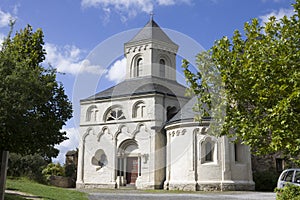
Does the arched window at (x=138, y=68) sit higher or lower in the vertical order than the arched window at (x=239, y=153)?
higher

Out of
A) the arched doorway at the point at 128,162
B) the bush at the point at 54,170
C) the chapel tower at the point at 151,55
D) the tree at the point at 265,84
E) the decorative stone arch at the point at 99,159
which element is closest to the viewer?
the tree at the point at 265,84

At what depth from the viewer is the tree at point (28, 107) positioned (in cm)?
1095

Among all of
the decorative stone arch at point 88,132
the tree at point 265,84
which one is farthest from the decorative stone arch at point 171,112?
the tree at point 265,84

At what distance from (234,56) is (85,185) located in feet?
84.8

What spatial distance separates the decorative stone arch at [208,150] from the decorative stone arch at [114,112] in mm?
8442

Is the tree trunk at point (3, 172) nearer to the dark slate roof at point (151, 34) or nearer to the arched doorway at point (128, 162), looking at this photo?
the arched doorway at point (128, 162)

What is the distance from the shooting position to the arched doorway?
31.6 meters

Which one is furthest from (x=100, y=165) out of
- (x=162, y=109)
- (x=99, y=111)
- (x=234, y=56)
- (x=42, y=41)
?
Answer: (x=234, y=56)

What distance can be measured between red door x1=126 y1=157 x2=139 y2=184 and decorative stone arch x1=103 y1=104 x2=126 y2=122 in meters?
3.97

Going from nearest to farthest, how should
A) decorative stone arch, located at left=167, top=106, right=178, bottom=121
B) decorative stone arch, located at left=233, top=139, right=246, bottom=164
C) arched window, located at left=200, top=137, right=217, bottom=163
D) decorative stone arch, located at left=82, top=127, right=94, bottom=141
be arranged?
arched window, located at left=200, top=137, right=217, bottom=163
decorative stone arch, located at left=233, top=139, right=246, bottom=164
decorative stone arch, located at left=167, top=106, right=178, bottom=121
decorative stone arch, located at left=82, top=127, right=94, bottom=141

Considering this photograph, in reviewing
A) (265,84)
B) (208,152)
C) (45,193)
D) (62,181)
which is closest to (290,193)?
(265,84)

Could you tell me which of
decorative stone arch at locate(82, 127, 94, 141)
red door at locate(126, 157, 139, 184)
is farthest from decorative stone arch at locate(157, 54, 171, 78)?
red door at locate(126, 157, 139, 184)

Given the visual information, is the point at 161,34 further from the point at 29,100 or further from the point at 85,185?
the point at 29,100

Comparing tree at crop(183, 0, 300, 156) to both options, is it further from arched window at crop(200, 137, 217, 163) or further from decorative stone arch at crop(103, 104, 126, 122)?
decorative stone arch at crop(103, 104, 126, 122)
